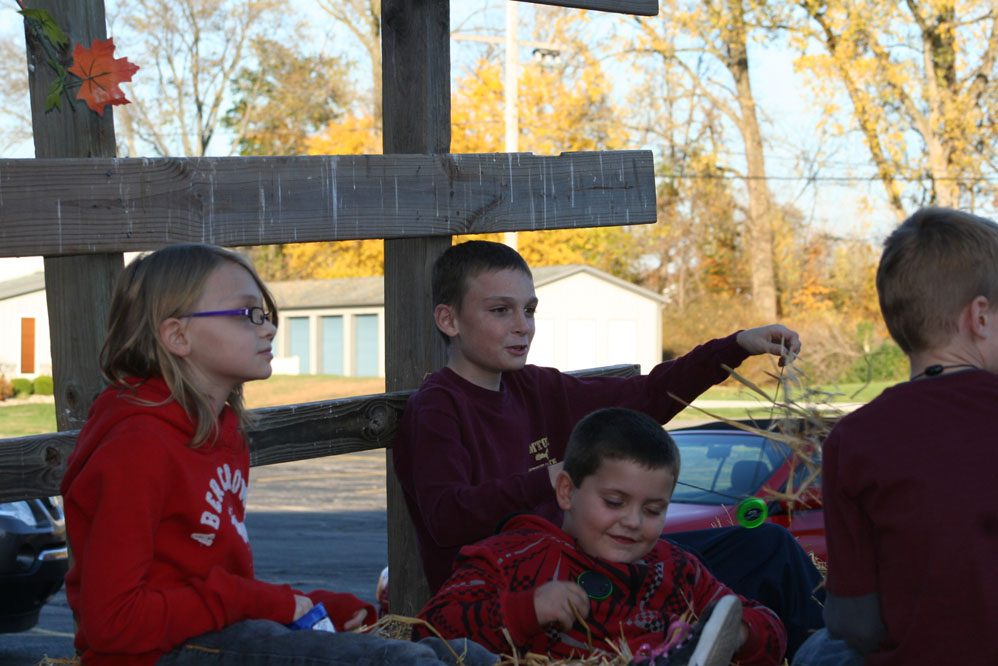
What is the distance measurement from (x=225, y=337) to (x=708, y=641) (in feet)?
4.38

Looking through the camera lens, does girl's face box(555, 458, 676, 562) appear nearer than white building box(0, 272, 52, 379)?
Yes

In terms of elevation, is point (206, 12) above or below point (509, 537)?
above

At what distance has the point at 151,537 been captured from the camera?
7.74 ft

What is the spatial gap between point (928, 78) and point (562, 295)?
1328cm

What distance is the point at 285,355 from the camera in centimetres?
4462

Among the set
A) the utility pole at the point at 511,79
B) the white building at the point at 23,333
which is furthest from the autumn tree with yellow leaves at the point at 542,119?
the white building at the point at 23,333

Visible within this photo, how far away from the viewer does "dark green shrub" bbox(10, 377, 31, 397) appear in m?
34.7

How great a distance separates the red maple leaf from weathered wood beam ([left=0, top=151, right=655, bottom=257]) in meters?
0.17

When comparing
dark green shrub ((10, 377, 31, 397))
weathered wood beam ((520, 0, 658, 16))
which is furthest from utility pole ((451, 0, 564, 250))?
dark green shrub ((10, 377, 31, 397))

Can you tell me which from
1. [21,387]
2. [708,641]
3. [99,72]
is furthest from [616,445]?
[21,387]

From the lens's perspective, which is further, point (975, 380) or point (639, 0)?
point (639, 0)

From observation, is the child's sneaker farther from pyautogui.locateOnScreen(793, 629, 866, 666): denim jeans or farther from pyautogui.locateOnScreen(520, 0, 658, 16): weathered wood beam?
pyautogui.locateOnScreen(520, 0, 658, 16): weathered wood beam

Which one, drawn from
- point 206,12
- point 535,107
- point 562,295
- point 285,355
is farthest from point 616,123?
point 285,355

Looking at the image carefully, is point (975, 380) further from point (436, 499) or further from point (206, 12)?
point (206, 12)
